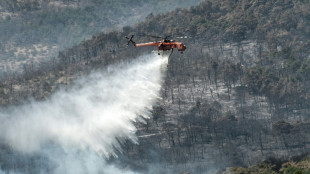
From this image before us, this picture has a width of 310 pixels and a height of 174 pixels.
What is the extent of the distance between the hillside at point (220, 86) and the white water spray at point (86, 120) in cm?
708

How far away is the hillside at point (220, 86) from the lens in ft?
380

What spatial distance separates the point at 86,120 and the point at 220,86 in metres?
33.4

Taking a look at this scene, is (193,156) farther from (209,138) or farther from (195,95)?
(195,95)

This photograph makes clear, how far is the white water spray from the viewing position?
343 feet

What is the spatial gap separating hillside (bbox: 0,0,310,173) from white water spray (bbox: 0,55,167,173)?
708 centimetres

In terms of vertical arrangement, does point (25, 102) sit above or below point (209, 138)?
above

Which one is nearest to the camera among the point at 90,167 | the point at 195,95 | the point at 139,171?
the point at 90,167

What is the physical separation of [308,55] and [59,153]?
65.0m

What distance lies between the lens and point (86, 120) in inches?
4277

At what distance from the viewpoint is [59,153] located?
346ft

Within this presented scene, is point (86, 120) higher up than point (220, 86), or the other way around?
point (86, 120)

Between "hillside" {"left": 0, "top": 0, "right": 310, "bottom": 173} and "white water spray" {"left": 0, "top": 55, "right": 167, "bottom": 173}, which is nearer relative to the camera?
"white water spray" {"left": 0, "top": 55, "right": 167, "bottom": 173}

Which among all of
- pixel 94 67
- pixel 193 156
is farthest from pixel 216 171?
pixel 94 67

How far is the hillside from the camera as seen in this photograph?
116m
